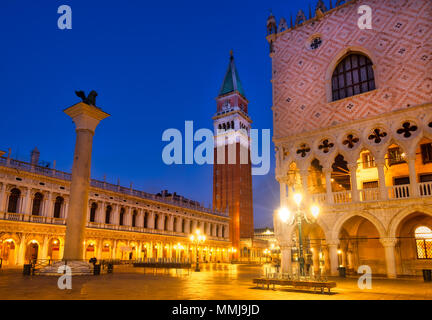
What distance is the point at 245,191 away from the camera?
75.9 metres

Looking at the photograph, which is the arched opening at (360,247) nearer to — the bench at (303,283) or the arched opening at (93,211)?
the bench at (303,283)

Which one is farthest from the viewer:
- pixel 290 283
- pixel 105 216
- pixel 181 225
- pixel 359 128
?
pixel 181 225

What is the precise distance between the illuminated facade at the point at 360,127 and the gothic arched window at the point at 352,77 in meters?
0.06

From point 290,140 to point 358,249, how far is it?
28.5 ft

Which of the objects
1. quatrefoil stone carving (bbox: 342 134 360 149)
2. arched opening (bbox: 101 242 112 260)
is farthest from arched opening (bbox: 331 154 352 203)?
arched opening (bbox: 101 242 112 260)

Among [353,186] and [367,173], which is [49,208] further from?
[367,173]

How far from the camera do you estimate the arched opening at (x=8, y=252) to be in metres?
31.1

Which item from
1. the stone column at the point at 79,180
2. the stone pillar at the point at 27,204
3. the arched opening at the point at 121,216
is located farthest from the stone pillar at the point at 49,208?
the stone column at the point at 79,180

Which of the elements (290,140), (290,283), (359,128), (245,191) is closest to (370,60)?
(359,128)

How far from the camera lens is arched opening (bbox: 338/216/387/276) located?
21.9m

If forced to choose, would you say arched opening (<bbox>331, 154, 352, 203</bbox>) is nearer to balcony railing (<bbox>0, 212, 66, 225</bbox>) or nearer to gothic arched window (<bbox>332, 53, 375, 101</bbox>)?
gothic arched window (<bbox>332, 53, 375, 101</bbox>)

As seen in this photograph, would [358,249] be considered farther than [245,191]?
No

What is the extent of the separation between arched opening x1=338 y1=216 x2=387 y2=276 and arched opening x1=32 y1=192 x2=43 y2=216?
29.2 meters
